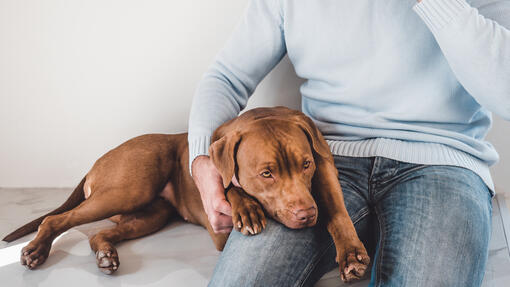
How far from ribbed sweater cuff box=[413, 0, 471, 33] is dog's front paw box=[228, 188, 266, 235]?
87 cm

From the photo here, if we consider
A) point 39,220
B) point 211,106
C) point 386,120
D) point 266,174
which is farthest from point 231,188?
point 39,220

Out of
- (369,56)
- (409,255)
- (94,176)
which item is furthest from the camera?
(94,176)

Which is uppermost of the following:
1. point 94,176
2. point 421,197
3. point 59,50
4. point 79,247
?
point 59,50

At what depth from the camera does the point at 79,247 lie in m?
2.06

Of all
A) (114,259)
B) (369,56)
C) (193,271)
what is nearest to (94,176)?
(114,259)

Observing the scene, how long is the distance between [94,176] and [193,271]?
817 millimetres

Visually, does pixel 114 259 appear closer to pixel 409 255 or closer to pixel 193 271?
pixel 193 271

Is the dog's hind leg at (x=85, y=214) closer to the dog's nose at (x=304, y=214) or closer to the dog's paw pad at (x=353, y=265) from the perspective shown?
the dog's nose at (x=304, y=214)

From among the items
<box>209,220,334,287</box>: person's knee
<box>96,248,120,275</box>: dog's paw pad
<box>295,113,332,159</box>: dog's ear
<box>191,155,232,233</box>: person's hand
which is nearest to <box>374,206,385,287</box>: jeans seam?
<box>209,220,334,287</box>: person's knee

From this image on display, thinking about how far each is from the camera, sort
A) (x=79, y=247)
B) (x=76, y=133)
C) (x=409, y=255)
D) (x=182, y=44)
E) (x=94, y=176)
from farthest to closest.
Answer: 1. (x=76, y=133)
2. (x=182, y=44)
3. (x=94, y=176)
4. (x=79, y=247)
5. (x=409, y=255)

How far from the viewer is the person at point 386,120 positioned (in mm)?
1396

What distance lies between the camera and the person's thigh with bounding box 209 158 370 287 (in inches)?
53.9

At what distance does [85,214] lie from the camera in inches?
81.8

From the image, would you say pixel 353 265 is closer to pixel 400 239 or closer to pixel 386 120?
pixel 400 239
